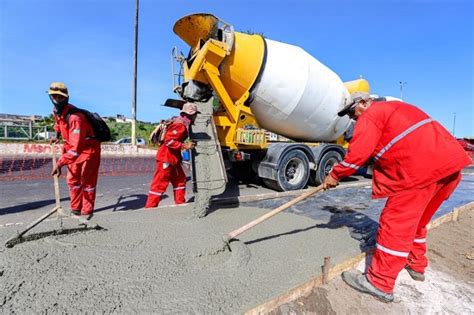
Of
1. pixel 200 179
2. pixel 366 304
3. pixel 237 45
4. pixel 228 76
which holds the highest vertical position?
pixel 237 45

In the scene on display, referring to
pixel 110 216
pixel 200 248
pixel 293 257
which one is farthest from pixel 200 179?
pixel 293 257

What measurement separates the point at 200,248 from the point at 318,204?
262cm

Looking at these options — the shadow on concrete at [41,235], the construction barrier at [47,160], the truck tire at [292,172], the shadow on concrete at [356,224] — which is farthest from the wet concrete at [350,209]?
the construction barrier at [47,160]

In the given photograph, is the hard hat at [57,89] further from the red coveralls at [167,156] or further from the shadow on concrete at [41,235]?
the shadow on concrete at [41,235]

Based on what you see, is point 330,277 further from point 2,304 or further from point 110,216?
point 110,216

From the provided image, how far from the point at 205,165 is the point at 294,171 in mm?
2861

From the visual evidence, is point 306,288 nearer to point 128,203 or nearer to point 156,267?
point 156,267

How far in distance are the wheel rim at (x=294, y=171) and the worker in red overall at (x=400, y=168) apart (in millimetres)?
4070

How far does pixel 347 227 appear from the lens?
135 inches

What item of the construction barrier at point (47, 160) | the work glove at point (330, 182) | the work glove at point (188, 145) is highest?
the work glove at point (188, 145)

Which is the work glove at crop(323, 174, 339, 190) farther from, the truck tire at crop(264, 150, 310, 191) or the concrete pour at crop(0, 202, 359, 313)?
the truck tire at crop(264, 150, 310, 191)

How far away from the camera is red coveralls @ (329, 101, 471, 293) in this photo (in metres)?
2.12

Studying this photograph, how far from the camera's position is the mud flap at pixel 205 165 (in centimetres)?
379

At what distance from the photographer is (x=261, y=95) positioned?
217 inches
